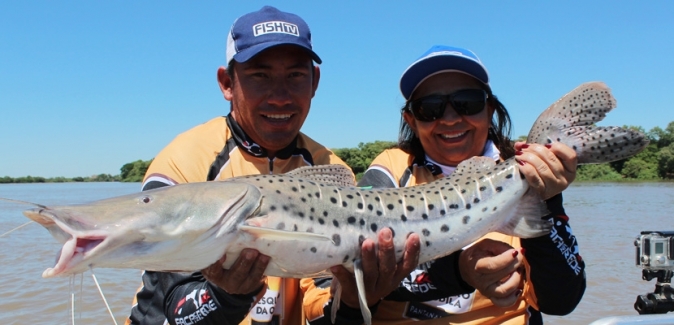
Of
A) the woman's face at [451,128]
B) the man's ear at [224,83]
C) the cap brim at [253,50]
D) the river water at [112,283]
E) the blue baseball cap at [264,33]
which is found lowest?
the river water at [112,283]

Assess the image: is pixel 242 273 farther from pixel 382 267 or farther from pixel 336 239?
pixel 382 267

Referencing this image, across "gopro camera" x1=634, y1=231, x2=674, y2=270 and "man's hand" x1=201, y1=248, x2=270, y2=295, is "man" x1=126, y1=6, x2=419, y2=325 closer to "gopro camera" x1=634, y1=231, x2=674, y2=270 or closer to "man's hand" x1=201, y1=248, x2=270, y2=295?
"man's hand" x1=201, y1=248, x2=270, y2=295

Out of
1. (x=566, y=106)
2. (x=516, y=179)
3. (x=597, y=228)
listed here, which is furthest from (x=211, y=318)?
(x=597, y=228)

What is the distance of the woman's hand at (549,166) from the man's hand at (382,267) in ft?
2.77

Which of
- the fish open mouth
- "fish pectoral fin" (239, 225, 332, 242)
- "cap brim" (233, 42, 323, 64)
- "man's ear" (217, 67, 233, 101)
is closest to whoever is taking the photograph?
the fish open mouth

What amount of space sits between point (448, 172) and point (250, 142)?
Answer: 1556mm

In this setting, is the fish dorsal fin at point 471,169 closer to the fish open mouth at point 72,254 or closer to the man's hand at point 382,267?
the man's hand at point 382,267

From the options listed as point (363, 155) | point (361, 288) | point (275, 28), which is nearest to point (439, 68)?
point (275, 28)

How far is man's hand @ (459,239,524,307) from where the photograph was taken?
359 centimetres

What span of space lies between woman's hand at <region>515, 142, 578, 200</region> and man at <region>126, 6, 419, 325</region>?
1045mm

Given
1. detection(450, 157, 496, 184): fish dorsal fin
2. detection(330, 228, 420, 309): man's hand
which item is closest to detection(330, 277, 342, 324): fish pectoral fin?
detection(330, 228, 420, 309): man's hand

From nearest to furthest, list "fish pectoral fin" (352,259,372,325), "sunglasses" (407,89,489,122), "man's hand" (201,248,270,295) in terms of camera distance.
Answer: "man's hand" (201,248,270,295), "fish pectoral fin" (352,259,372,325), "sunglasses" (407,89,489,122)

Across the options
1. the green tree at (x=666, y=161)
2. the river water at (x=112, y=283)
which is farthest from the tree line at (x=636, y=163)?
the river water at (x=112, y=283)

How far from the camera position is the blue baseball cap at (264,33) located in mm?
3895
